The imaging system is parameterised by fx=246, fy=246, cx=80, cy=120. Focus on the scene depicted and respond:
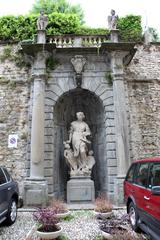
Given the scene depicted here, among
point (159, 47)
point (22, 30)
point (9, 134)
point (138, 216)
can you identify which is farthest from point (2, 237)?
point (159, 47)

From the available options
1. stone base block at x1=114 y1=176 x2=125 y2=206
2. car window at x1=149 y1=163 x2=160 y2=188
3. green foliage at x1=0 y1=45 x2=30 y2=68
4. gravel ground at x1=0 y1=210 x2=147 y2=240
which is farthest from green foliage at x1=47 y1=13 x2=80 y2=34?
car window at x1=149 y1=163 x2=160 y2=188

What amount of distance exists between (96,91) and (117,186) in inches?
139

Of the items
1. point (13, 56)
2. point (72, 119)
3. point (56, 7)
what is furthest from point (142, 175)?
point (56, 7)

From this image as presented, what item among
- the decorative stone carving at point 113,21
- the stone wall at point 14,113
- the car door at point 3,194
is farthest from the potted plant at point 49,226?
the decorative stone carving at point 113,21

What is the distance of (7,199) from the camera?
5.59 meters

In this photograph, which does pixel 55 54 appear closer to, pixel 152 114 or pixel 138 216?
pixel 152 114

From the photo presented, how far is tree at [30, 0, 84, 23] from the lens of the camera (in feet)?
60.8

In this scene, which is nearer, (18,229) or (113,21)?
(18,229)

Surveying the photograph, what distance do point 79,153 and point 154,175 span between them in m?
4.82

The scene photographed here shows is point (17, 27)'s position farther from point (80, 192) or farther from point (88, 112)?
point (80, 192)

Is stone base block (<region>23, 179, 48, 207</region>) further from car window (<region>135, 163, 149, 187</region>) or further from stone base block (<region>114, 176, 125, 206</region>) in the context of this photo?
car window (<region>135, 163, 149, 187</region>)

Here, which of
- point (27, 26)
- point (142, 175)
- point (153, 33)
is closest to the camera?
point (142, 175)

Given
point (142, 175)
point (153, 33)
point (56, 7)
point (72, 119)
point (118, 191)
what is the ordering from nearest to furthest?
point (142, 175), point (118, 191), point (72, 119), point (153, 33), point (56, 7)

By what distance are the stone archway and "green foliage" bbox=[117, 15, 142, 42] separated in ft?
12.0
